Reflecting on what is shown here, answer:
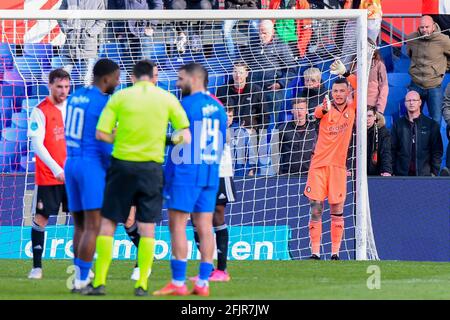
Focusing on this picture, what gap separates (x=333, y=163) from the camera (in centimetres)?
1666

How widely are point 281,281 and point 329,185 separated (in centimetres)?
422

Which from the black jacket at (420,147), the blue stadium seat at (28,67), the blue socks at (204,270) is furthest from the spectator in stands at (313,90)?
the blue socks at (204,270)

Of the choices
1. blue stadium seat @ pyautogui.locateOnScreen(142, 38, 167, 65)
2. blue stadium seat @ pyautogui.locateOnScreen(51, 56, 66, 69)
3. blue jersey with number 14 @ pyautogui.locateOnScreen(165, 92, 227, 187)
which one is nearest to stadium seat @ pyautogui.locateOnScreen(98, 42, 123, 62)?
blue stadium seat @ pyautogui.locateOnScreen(142, 38, 167, 65)

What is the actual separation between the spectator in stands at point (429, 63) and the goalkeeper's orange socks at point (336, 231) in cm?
299

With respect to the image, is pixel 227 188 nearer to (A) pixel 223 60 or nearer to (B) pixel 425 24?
(A) pixel 223 60

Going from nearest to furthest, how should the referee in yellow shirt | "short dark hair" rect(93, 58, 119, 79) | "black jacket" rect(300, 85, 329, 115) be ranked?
the referee in yellow shirt, "short dark hair" rect(93, 58, 119, 79), "black jacket" rect(300, 85, 329, 115)

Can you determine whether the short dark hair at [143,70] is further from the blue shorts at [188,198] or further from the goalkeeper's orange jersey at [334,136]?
the goalkeeper's orange jersey at [334,136]

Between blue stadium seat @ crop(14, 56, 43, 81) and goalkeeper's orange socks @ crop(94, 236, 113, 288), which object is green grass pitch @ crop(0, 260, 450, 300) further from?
blue stadium seat @ crop(14, 56, 43, 81)

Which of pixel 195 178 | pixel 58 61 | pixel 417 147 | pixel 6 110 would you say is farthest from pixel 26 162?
pixel 195 178

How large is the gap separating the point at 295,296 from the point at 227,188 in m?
2.78

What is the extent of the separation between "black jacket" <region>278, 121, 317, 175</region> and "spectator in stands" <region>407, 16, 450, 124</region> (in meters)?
2.19

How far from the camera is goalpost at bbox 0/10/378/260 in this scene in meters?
17.2

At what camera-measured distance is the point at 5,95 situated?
17.7 metres
